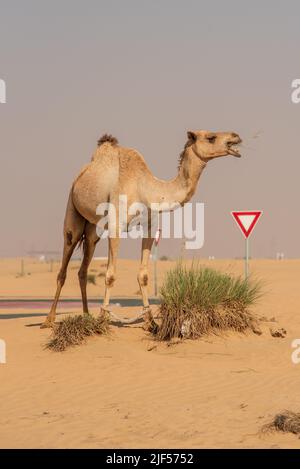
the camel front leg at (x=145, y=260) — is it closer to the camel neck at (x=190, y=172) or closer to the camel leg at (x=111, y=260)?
the camel leg at (x=111, y=260)

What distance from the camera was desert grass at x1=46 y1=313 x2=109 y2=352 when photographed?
12.9m

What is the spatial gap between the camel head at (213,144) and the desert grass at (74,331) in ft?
10.3

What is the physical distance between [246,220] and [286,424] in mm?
10909

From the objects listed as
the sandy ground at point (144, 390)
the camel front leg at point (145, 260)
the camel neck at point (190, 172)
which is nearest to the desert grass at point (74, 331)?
the sandy ground at point (144, 390)

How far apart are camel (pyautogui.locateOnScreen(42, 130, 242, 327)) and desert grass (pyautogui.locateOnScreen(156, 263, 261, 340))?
0.61 m

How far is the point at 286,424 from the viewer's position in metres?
8.05

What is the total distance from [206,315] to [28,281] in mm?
35681

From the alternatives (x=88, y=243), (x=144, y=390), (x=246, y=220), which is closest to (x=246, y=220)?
(x=246, y=220)

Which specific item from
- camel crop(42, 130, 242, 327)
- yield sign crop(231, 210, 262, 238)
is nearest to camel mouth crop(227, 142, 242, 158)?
camel crop(42, 130, 242, 327)

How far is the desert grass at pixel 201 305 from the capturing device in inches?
539

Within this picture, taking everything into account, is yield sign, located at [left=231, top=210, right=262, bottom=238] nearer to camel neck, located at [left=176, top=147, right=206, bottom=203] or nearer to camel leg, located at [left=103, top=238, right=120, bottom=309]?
camel neck, located at [left=176, top=147, right=206, bottom=203]

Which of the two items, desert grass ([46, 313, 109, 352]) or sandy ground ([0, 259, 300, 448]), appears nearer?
sandy ground ([0, 259, 300, 448])
